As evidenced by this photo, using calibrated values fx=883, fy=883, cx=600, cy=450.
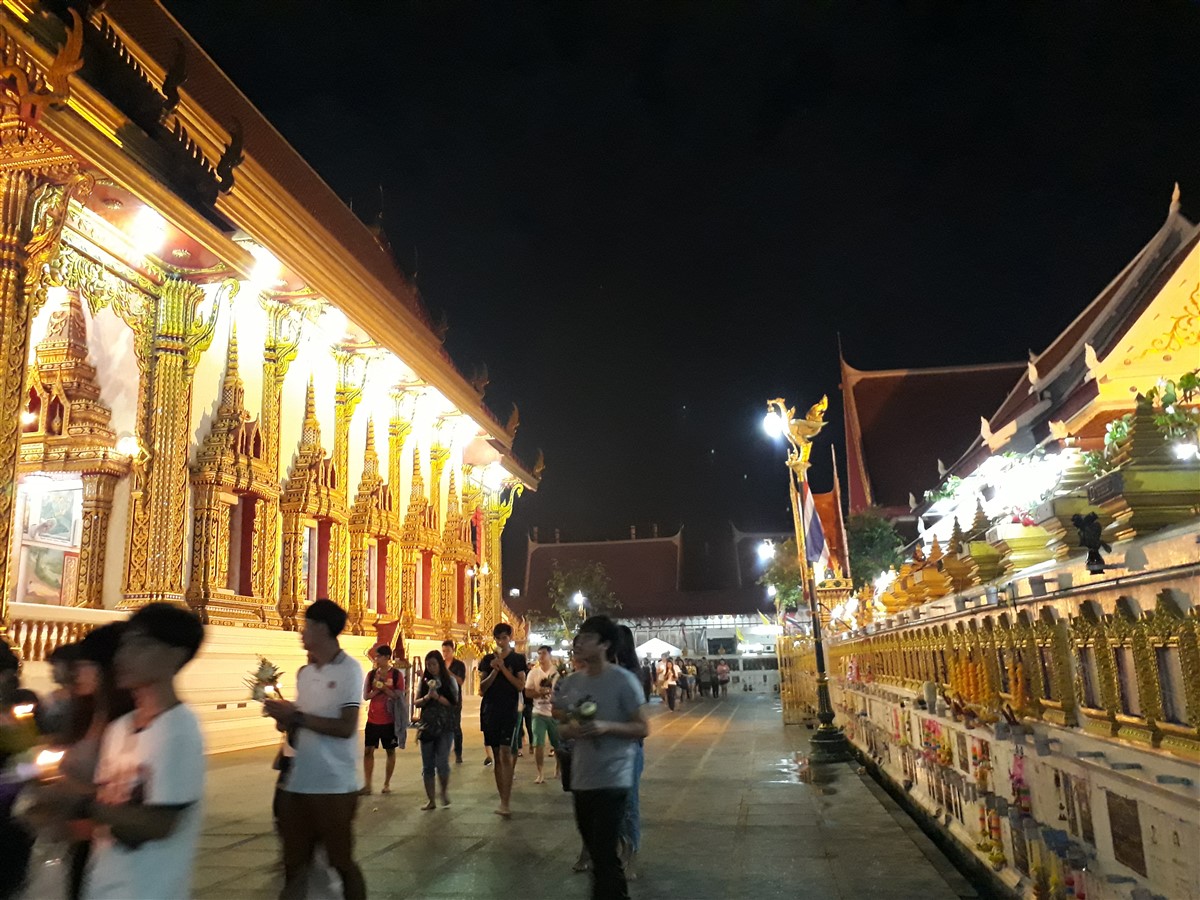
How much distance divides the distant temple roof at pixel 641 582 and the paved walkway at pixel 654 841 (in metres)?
36.2

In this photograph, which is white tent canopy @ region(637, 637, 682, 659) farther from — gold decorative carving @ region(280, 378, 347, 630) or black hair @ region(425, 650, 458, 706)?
black hair @ region(425, 650, 458, 706)

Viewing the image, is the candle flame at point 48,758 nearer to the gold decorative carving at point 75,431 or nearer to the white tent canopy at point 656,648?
the gold decorative carving at point 75,431

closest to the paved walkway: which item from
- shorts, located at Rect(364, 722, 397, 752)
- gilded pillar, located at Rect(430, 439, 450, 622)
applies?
shorts, located at Rect(364, 722, 397, 752)

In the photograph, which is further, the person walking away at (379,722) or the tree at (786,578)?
the tree at (786,578)

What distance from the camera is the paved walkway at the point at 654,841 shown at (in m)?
5.16

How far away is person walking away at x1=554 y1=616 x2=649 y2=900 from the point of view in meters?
3.73

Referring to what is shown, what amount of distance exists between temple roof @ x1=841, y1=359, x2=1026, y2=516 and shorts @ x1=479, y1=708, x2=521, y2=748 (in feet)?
78.5

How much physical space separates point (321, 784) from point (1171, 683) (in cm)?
317

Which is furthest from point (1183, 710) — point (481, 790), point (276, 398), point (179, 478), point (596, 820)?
point (276, 398)

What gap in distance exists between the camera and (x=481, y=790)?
29.0ft

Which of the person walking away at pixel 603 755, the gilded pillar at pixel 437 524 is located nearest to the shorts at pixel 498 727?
the person walking away at pixel 603 755

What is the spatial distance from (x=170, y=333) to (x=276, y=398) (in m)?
2.84

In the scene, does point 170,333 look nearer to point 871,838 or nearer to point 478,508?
point 871,838

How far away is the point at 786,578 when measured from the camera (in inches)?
1276
